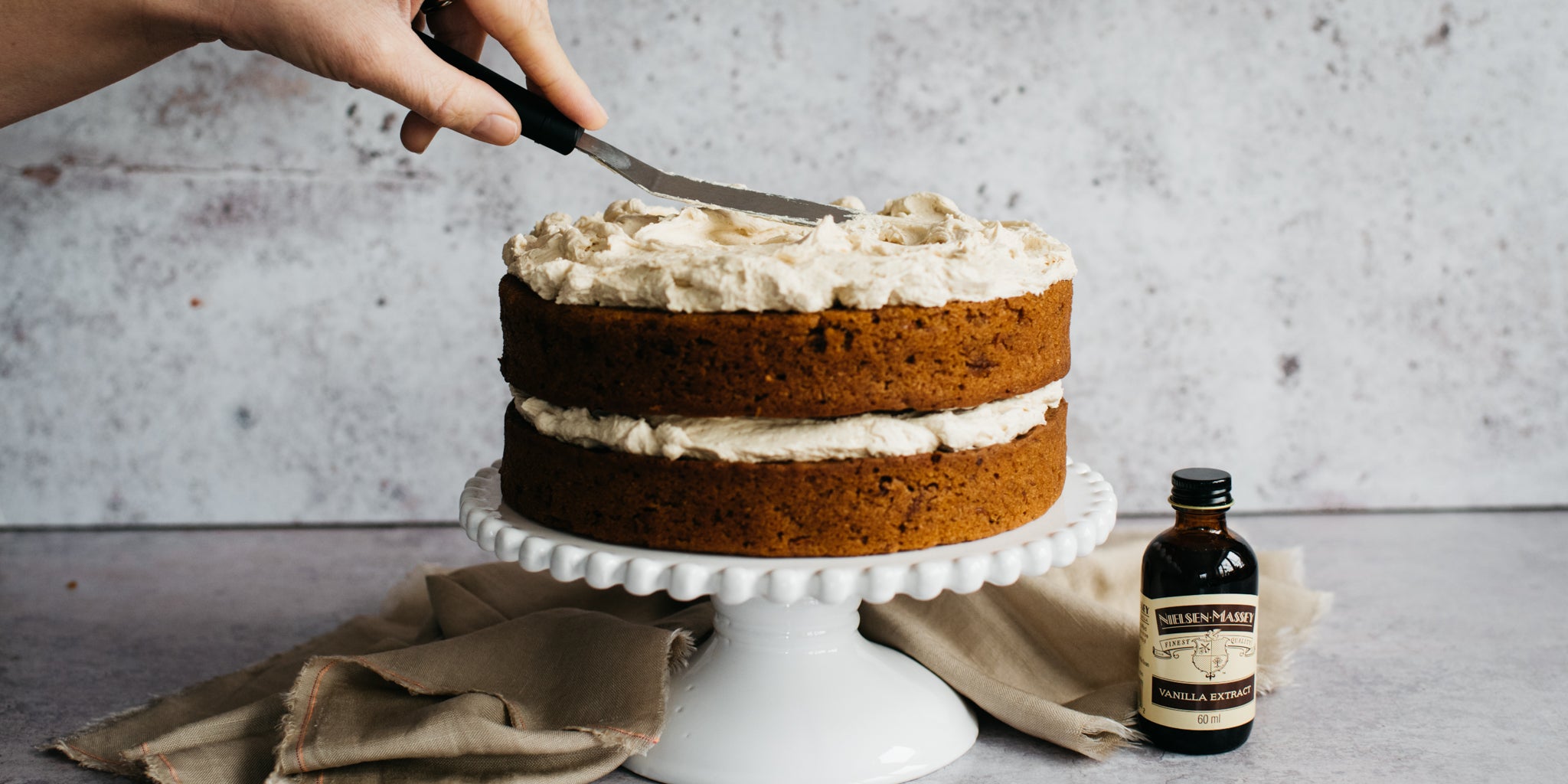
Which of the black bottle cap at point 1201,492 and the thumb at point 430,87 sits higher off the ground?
the thumb at point 430,87

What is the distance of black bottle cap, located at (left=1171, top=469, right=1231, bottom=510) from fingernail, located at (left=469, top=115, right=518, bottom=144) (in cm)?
109

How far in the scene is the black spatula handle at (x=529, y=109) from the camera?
192cm

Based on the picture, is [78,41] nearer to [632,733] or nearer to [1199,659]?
[632,733]

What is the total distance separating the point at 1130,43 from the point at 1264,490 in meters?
1.28

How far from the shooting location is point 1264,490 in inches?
141

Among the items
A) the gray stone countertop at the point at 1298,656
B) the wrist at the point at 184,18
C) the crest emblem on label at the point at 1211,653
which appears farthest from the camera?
the gray stone countertop at the point at 1298,656

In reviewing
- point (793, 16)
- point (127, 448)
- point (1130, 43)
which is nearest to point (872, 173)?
point (793, 16)

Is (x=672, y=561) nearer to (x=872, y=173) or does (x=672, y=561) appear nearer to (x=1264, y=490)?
(x=872, y=173)

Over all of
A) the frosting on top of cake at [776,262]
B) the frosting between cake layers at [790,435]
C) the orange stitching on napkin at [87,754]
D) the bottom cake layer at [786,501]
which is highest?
the frosting on top of cake at [776,262]

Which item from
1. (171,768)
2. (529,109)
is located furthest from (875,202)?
(171,768)

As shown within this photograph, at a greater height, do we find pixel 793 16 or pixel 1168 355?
pixel 793 16

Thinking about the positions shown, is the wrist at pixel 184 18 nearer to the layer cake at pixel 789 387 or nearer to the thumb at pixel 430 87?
the thumb at pixel 430 87

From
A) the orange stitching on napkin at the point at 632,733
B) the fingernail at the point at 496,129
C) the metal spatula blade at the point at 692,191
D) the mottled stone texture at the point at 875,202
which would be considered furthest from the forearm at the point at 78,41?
the mottled stone texture at the point at 875,202

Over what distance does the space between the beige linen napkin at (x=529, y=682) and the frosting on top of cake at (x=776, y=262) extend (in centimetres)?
61
